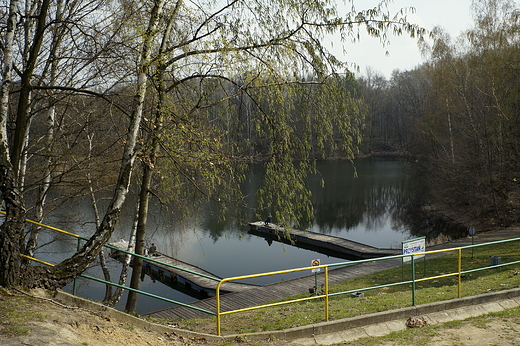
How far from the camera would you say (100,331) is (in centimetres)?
506

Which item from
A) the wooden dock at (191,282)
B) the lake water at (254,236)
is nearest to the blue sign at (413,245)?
the lake water at (254,236)

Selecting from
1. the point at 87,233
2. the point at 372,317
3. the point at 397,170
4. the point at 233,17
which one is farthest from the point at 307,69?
the point at 397,170

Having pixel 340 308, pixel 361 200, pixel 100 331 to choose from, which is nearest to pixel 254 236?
pixel 361 200

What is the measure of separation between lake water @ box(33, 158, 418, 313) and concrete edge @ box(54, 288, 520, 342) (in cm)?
312

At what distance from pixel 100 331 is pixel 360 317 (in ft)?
12.6

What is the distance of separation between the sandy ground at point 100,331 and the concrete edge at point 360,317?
0.16 m

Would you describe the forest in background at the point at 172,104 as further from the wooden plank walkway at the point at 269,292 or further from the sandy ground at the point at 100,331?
the wooden plank walkway at the point at 269,292

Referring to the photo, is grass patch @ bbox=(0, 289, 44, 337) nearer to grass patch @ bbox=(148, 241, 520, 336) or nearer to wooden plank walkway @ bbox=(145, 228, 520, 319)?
grass patch @ bbox=(148, 241, 520, 336)

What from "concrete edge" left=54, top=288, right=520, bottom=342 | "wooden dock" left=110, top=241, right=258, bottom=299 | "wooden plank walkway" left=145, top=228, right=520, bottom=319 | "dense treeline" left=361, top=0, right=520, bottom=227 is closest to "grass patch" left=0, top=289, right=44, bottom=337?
"concrete edge" left=54, top=288, right=520, bottom=342

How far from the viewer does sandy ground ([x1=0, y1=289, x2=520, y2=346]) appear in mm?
4484

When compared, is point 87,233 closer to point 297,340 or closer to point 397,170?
point 297,340

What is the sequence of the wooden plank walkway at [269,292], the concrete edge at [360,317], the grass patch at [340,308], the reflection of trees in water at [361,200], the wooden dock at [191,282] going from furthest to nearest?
1. the reflection of trees in water at [361,200]
2. the wooden dock at [191,282]
3. the wooden plank walkway at [269,292]
4. the grass patch at [340,308]
5. the concrete edge at [360,317]

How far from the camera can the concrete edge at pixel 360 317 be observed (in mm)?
5902

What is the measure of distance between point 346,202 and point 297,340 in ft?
106
